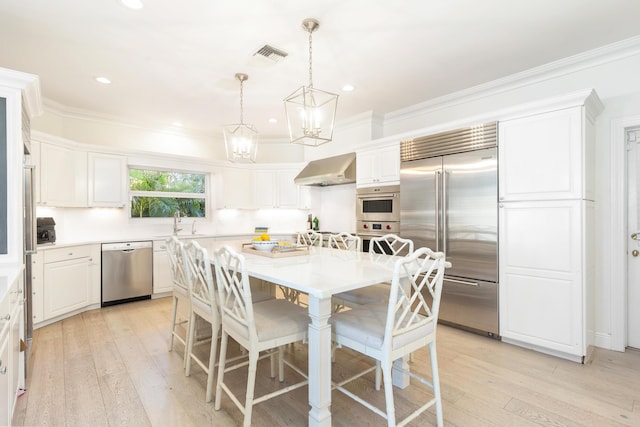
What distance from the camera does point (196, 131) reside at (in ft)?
17.7

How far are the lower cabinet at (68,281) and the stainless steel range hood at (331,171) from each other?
3.03 metres

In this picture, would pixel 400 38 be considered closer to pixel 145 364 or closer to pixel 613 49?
pixel 613 49

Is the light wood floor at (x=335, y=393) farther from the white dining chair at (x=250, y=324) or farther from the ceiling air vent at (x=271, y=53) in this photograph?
the ceiling air vent at (x=271, y=53)

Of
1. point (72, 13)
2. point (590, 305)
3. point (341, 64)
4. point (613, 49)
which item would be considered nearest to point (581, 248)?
point (590, 305)

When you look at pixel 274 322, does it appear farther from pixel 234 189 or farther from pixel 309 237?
pixel 234 189

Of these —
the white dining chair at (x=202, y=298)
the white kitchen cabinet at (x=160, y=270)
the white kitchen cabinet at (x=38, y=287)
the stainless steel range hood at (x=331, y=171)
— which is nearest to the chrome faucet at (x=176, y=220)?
the white kitchen cabinet at (x=160, y=270)

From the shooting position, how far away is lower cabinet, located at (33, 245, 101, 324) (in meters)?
3.39

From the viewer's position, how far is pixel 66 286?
11.9ft

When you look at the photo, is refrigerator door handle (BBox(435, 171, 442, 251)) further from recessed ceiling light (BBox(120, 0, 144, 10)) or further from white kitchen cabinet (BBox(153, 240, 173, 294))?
white kitchen cabinet (BBox(153, 240, 173, 294))

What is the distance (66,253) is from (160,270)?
1.15 m

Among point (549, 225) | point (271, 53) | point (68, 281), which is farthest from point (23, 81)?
point (549, 225)

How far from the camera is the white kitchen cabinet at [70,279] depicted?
3.43 metres

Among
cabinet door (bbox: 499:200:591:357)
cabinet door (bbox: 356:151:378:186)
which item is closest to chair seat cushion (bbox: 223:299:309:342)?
cabinet door (bbox: 499:200:591:357)

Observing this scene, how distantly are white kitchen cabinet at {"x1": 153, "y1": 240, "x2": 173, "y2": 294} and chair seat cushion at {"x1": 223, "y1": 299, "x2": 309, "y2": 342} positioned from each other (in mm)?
3058
